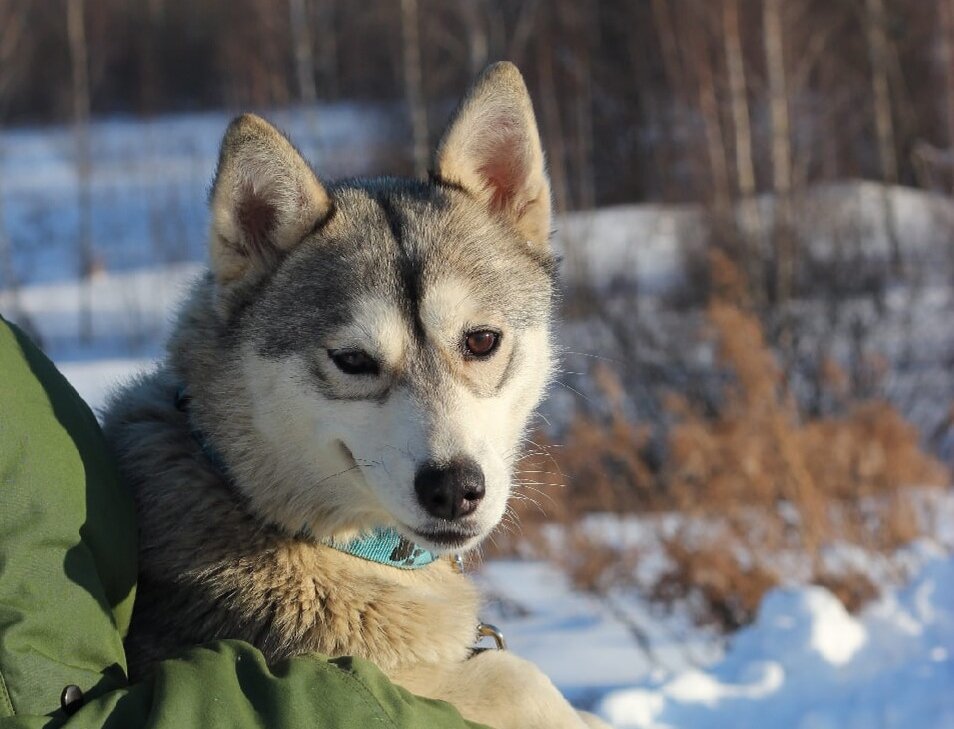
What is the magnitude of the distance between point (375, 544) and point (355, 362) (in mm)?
409

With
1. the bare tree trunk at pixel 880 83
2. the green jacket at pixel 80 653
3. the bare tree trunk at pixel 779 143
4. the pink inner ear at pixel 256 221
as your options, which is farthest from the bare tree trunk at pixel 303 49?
the green jacket at pixel 80 653

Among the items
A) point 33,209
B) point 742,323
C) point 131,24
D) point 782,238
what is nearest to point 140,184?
point 33,209

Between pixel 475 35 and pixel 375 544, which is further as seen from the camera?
pixel 475 35

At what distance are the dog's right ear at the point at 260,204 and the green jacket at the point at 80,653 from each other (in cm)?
72

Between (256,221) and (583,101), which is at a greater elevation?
(256,221)

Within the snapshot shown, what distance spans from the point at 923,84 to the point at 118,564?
17781 mm

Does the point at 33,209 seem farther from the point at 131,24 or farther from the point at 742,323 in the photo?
the point at 742,323

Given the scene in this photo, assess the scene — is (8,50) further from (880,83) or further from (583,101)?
(880,83)

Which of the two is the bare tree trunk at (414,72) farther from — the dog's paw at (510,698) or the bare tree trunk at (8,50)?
the dog's paw at (510,698)

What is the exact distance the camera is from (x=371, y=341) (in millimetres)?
2564

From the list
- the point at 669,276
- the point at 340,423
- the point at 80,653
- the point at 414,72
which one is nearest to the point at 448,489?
the point at 340,423

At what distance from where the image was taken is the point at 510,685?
2434 mm

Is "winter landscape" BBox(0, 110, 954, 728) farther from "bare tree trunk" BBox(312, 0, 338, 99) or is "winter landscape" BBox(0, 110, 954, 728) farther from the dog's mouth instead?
"bare tree trunk" BBox(312, 0, 338, 99)

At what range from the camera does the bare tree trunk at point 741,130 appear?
13008mm
